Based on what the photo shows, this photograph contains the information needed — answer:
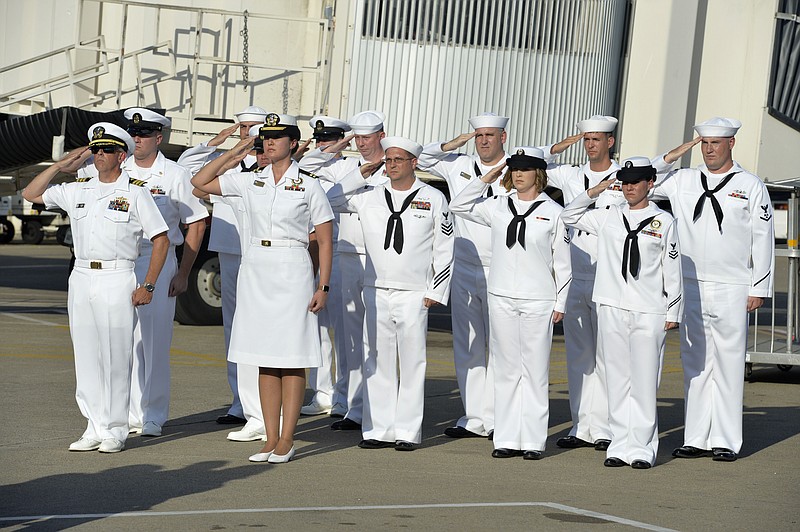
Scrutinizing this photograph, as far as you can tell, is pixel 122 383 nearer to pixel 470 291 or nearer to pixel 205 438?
pixel 205 438

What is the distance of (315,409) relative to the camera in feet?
32.7

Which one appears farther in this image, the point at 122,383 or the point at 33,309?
the point at 33,309

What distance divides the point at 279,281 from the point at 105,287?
1.04 meters

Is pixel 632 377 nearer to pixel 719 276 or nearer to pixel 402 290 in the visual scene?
pixel 719 276

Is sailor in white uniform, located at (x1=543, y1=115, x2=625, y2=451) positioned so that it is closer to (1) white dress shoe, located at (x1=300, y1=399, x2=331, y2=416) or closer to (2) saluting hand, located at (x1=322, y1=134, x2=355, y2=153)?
(2) saluting hand, located at (x1=322, y1=134, x2=355, y2=153)

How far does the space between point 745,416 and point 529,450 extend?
2.82 m

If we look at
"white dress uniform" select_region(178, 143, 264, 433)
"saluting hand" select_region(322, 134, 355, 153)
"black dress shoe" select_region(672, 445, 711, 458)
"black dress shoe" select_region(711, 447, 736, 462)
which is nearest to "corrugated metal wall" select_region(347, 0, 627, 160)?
"saluting hand" select_region(322, 134, 355, 153)

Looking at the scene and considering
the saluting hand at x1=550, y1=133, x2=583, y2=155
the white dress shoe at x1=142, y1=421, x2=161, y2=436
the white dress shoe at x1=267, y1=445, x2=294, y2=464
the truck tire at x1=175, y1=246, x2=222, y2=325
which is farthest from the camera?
the truck tire at x1=175, y1=246, x2=222, y2=325

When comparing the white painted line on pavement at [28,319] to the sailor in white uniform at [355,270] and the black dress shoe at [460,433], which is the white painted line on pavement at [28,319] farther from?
the black dress shoe at [460,433]

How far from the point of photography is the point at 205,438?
866 centimetres

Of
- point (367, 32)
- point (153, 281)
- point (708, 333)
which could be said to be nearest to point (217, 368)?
point (367, 32)

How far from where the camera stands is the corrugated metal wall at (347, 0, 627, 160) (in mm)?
12211

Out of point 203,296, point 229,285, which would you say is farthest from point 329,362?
point 203,296

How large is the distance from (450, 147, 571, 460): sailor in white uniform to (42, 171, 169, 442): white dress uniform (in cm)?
211
